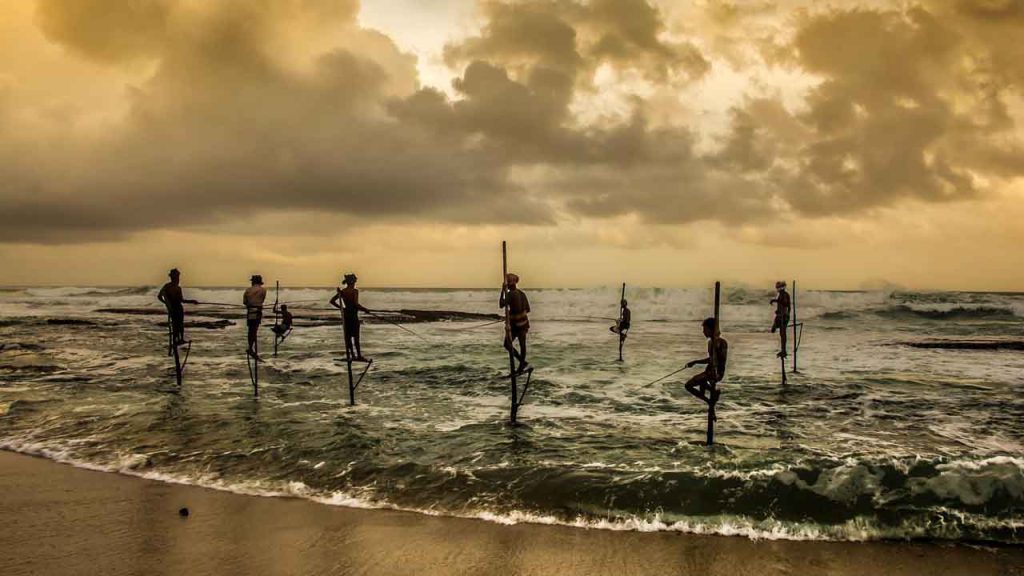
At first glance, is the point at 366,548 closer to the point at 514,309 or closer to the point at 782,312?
the point at 514,309

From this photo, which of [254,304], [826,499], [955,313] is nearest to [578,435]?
[826,499]

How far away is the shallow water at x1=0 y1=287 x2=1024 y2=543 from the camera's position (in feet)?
28.5

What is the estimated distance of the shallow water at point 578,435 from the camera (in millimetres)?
8695

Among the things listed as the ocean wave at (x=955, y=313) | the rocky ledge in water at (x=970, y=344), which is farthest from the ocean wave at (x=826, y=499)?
the ocean wave at (x=955, y=313)

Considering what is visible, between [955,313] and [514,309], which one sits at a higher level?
[514,309]

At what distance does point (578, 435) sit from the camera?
42.2 feet

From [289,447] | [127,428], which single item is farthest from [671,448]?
[127,428]

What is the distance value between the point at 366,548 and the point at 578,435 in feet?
22.0

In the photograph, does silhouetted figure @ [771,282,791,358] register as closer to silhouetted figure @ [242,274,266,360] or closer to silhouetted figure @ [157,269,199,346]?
silhouetted figure @ [242,274,266,360]

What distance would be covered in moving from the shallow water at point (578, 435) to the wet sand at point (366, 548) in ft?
1.70

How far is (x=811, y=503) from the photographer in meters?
8.78

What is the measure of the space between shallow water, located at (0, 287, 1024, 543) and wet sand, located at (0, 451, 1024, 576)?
1.70ft

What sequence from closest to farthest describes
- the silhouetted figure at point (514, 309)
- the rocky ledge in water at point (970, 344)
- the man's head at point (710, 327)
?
the man's head at point (710, 327) → the silhouetted figure at point (514, 309) → the rocky ledge in water at point (970, 344)

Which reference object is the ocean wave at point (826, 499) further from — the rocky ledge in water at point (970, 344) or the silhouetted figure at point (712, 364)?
the rocky ledge in water at point (970, 344)
